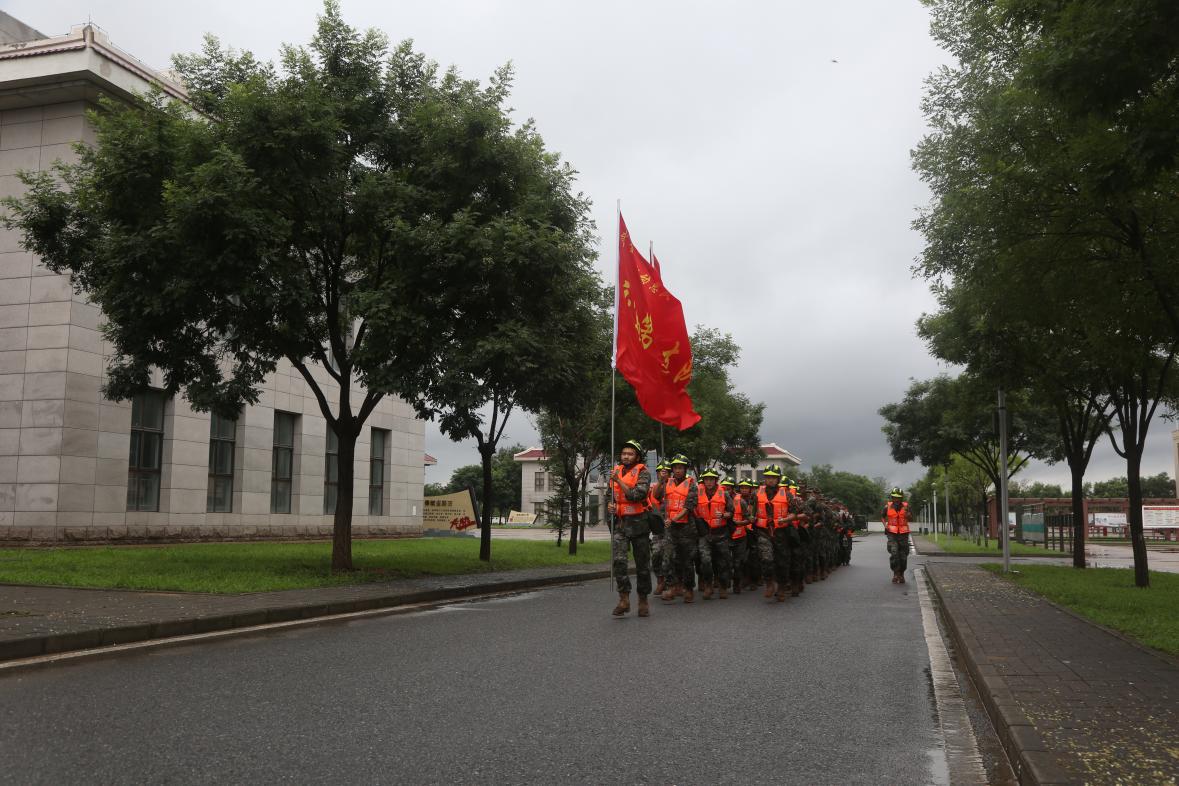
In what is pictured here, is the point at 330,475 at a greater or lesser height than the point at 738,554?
greater

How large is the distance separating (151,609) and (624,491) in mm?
5415

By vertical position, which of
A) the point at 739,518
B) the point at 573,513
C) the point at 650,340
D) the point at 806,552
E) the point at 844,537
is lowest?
the point at 844,537

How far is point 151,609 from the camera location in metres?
10.3

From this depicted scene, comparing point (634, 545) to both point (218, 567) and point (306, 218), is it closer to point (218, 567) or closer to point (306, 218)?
point (306, 218)

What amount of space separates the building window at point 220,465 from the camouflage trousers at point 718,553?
19.0 m

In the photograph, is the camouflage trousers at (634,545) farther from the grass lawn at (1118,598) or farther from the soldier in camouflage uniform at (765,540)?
the grass lawn at (1118,598)

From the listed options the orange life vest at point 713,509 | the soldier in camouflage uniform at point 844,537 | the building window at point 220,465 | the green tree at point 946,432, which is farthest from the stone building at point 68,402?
the green tree at point 946,432

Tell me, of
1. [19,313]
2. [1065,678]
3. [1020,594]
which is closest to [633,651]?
[1065,678]

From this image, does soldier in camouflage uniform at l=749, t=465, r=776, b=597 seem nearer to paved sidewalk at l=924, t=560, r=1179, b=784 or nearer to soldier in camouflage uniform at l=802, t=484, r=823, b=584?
soldier in camouflage uniform at l=802, t=484, r=823, b=584

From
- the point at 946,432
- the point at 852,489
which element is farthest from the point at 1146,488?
the point at 946,432

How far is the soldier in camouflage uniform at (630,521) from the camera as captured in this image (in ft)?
Result: 38.0

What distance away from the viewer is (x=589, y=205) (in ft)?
57.8

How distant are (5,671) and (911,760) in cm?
632

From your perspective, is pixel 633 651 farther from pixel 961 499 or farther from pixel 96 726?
pixel 961 499
